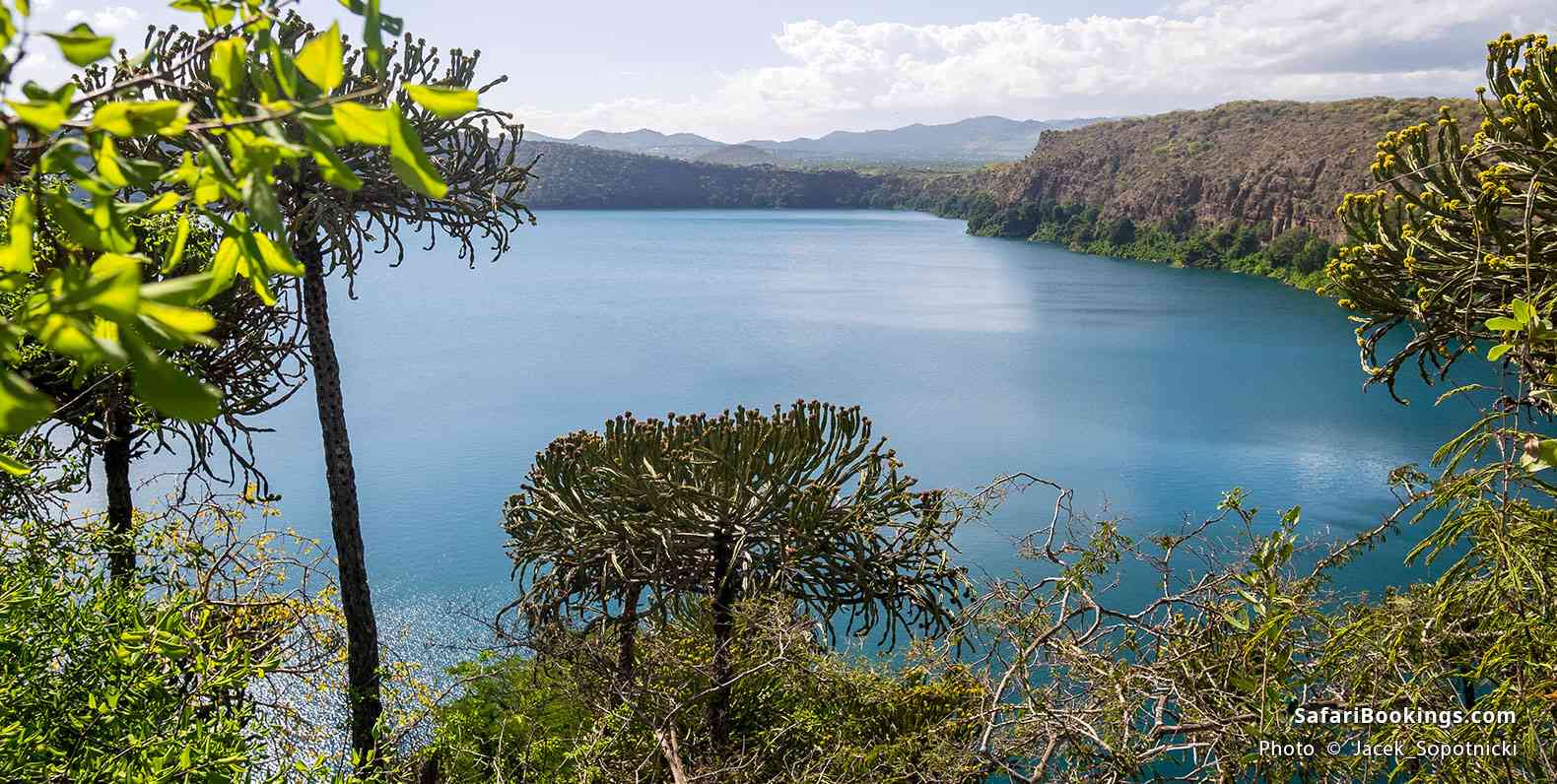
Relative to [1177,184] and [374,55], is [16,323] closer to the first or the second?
[374,55]

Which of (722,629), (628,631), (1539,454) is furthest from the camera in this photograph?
(628,631)

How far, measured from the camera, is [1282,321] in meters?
31.6

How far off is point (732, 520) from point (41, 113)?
6.32 metres

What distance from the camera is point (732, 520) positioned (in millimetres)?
7121

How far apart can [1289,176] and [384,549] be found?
45.1m

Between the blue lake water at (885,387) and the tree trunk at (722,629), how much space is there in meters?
1.70

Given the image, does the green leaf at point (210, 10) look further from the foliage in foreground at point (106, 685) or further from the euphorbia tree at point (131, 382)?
the euphorbia tree at point (131, 382)

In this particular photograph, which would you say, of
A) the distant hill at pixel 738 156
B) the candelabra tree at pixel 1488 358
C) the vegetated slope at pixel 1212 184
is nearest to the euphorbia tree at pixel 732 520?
the candelabra tree at pixel 1488 358

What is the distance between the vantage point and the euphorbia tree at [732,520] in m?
7.12

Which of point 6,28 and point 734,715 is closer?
point 6,28

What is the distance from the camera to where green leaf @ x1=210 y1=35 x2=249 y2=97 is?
3.42 ft

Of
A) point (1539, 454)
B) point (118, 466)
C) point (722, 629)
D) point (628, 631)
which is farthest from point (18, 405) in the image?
point (628, 631)

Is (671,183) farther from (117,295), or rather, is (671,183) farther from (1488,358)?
(117,295)

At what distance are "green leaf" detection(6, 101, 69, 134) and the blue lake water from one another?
663cm
